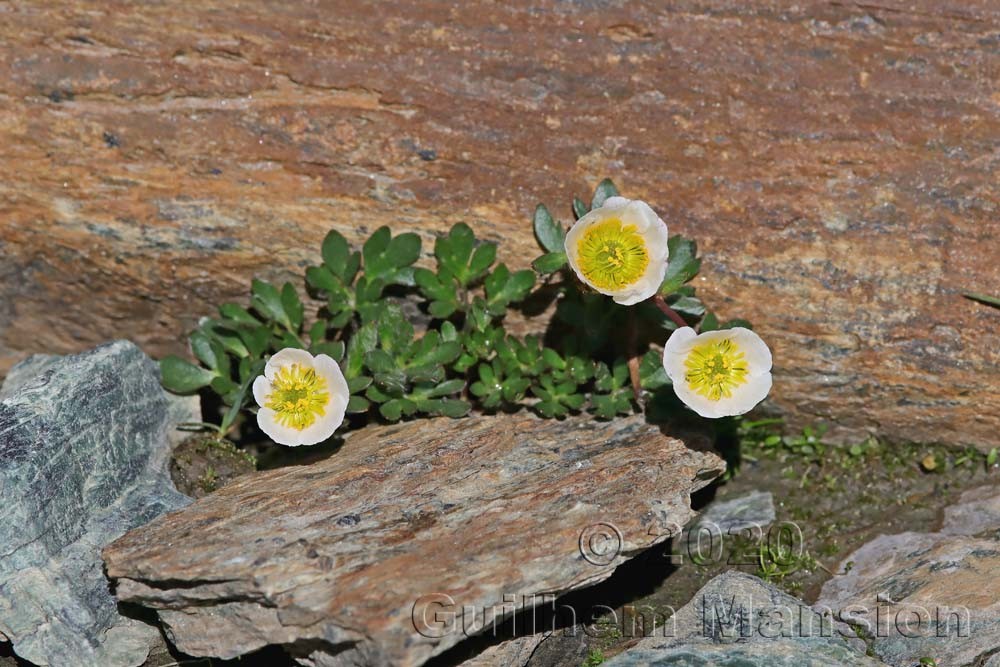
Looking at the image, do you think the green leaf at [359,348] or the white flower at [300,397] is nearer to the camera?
the white flower at [300,397]

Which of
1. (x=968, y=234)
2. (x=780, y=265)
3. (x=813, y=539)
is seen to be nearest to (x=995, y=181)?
(x=968, y=234)

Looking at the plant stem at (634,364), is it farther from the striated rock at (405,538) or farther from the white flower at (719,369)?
the white flower at (719,369)

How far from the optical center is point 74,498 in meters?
4.54

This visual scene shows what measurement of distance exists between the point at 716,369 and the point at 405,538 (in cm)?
143

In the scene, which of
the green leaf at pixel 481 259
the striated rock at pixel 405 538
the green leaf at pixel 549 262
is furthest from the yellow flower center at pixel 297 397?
the green leaf at pixel 549 262

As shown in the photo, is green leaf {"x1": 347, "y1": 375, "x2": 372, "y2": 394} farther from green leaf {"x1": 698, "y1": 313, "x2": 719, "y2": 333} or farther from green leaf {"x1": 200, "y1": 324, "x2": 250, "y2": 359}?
green leaf {"x1": 698, "y1": 313, "x2": 719, "y2": 333}

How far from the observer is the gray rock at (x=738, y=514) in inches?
196

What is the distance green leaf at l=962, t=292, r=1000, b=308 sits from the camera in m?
4.87

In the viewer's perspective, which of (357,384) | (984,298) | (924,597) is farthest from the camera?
(984,298)

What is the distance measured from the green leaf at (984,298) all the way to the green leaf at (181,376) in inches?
132

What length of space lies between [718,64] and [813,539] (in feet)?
7.04

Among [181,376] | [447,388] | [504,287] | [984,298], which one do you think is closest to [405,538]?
[447,388]

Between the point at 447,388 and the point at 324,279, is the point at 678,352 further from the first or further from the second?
the point at 324,279

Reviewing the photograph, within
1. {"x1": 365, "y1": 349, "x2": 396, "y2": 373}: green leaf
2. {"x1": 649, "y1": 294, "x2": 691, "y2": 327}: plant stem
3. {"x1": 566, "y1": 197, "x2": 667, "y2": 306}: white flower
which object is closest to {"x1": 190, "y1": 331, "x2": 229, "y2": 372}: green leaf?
{"x1": 365, "y1": 349, "x2": 396, "y2": 373}: green leaf
